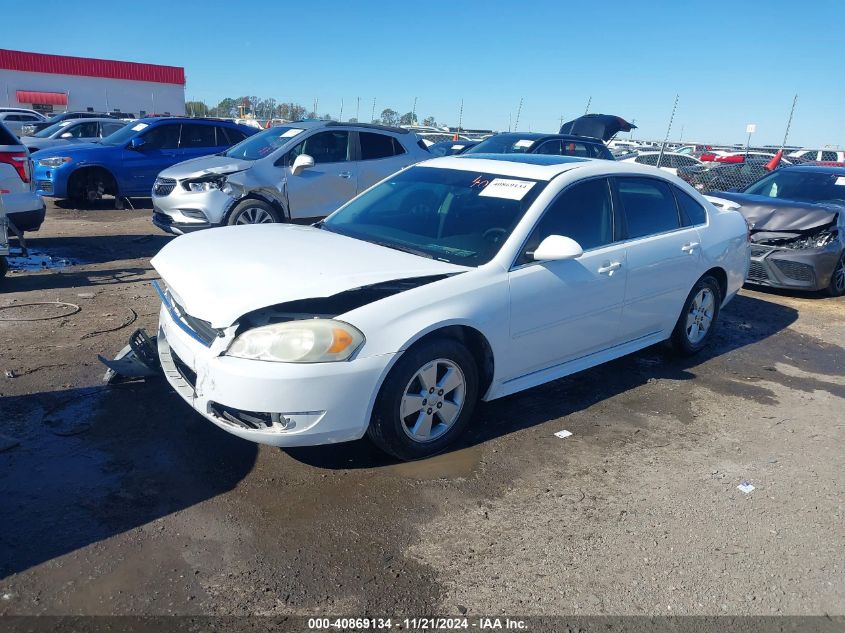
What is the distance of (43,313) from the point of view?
6.00 metres

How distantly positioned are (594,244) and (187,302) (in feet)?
8.75

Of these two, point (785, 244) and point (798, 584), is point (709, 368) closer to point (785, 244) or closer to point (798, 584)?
point (798, 584)

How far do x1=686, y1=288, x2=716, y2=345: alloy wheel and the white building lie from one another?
4705cm

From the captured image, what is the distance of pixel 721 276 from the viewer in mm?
5910

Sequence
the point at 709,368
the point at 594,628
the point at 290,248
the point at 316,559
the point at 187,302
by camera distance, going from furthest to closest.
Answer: the point at 709,368
the point at 290,248
the point at 187,302
the point at 316,559
the point at 594,628

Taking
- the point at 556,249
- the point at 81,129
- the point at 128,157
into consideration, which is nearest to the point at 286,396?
the point at 556,249

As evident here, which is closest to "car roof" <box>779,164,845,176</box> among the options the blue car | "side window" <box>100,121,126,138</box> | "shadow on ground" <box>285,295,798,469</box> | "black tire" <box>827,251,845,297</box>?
"black tire" <box>827,251,845,297</box>

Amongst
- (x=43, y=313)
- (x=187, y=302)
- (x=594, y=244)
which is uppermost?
(x=594, y=244)

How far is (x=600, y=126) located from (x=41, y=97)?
1800 inches

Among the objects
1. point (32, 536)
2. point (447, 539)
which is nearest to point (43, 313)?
point (32, 536)

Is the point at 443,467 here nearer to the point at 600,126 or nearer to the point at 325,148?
the point at 325,148

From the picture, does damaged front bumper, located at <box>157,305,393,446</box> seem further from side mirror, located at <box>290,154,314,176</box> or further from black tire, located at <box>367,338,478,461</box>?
side mirror, located at <box>290,154,314,176</box>

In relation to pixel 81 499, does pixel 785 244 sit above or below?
above

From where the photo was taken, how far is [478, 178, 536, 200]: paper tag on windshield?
443 centimetres
